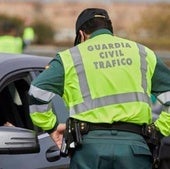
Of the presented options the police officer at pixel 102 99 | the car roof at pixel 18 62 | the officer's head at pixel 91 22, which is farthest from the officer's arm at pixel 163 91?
the car roof at pixel 18 62

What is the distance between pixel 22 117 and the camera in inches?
219

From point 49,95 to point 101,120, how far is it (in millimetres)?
320

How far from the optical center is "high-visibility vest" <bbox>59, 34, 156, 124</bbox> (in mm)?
4418

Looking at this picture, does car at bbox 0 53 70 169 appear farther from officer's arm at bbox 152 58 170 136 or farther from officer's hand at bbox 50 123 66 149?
officer's arm at bbox 152 58 170 136

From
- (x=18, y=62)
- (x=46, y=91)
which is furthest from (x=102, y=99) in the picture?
(x=18, y=62)

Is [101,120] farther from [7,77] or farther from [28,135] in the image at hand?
[7,77]

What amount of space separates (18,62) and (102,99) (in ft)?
3.41

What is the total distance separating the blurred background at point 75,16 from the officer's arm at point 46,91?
41.8m

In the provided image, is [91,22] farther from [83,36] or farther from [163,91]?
[163,91]

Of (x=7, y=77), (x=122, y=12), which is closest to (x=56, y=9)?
(x=122, y=12)

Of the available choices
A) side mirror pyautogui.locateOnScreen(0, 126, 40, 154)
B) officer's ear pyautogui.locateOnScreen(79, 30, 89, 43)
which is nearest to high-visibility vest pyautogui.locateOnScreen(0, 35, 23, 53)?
side mirror pyautogui.locateOnScreen(0, 126, 40, 154)

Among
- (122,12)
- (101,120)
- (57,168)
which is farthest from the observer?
(122,12)

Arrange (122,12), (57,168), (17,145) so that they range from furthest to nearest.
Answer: (122,12) → (57,168) → (17,145)

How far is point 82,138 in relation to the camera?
4395 mm
